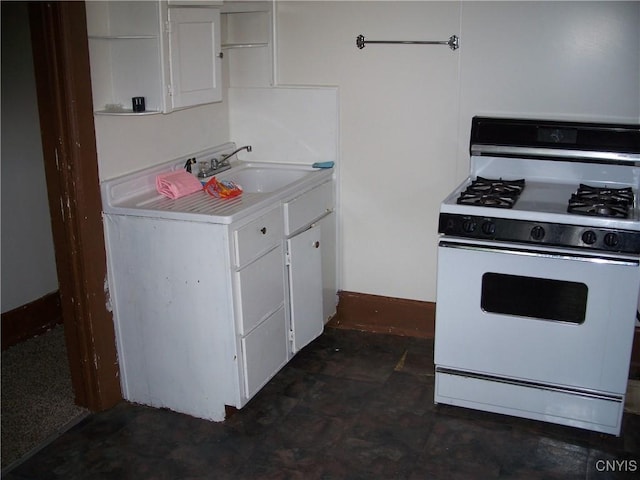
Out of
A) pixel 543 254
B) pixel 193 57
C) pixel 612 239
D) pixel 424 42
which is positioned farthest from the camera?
pixel 424 42

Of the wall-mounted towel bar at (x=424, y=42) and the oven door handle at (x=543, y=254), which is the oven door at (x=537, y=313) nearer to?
the oven door handle at (x=543, y=254)

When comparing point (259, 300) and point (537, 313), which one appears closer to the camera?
point (537, 313)

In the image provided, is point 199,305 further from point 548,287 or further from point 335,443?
point 548,287

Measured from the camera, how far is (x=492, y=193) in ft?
9.66

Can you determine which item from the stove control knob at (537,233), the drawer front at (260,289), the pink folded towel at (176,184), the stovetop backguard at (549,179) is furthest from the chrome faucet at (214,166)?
the stove control knob at (537,233)

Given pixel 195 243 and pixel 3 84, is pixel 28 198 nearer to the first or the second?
pixel 3 84

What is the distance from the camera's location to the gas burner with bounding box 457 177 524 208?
2799 millimetres

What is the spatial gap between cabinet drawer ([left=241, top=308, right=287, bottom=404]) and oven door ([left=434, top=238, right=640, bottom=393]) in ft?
2.30

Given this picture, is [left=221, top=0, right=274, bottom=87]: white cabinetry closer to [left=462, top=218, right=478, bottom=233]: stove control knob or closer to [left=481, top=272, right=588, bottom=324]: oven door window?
[left=462, top=218, right=478, bottom=233]: stove control knob

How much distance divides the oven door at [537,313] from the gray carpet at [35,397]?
160 centimetres

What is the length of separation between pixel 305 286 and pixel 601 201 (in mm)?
1329

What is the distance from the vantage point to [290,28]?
3.52 metres

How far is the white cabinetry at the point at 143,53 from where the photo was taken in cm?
277

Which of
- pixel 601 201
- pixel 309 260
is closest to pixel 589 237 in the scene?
pixel 601 201
